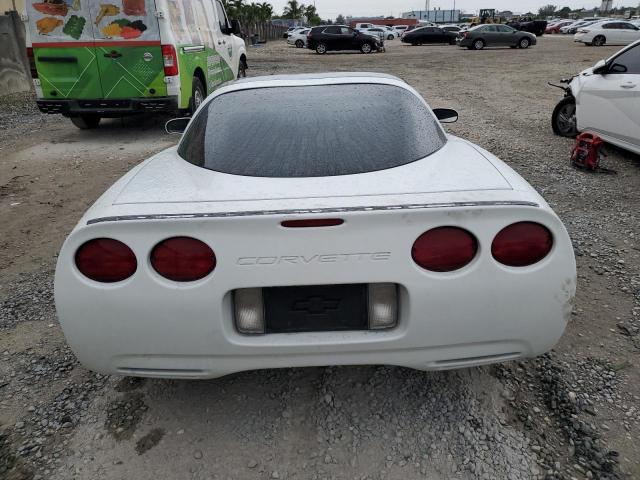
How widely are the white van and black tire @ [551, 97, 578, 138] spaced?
5747mm

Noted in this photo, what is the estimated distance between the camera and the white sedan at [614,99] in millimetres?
5898

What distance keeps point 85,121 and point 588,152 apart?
310 inches

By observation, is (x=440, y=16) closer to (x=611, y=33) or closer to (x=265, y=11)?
(x=265, y=11)

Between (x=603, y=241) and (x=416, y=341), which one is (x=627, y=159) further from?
(x=416, y=341)

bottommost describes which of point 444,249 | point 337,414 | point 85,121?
point 337,414

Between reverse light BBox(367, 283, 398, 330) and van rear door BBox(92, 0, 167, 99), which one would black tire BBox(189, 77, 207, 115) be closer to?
van rear door BBox(92, 0, 167, 99)

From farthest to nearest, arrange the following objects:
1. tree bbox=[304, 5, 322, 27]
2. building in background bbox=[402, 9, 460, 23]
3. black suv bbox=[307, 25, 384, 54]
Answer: building in background bbox=[402, 9, 460, 23]
tree bbox=[304, 5, 322, 27]
black suv bbox=[307, 25, 384, 54]

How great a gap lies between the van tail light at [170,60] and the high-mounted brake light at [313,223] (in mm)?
6813

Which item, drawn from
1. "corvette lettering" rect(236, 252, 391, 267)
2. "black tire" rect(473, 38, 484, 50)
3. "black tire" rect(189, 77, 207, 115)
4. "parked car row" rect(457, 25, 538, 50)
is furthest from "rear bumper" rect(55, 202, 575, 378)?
"black tire" rect(473, 38, 484, 50)

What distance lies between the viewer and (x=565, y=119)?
7.82 m

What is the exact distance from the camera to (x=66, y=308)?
1927 mm

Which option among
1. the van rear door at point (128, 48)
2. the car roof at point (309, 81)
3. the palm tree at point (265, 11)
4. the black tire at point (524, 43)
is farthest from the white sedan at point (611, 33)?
the palm tree at point (265, 11)

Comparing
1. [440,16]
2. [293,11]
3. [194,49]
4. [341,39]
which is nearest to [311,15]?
[293,11]

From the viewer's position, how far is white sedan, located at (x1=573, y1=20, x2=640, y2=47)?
2903 cm
